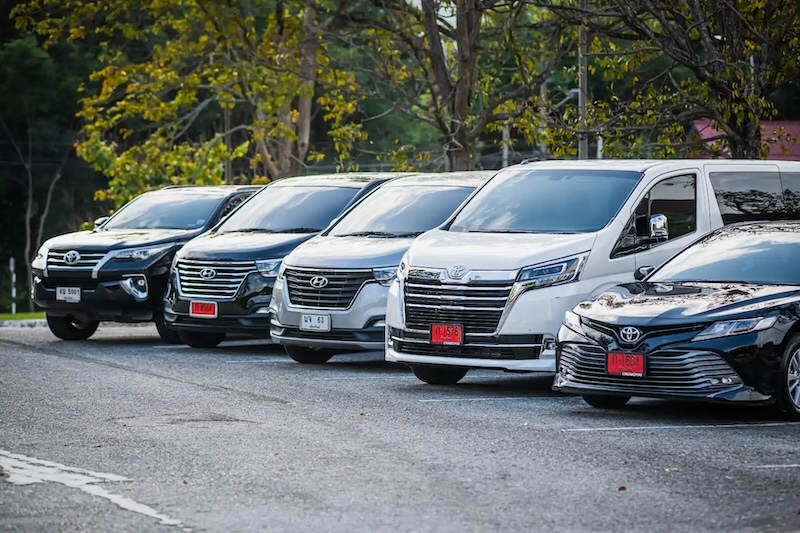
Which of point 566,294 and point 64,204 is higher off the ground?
point 566,294

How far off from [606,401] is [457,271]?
1788 mm

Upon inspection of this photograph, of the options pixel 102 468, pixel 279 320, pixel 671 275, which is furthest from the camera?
pixel 279 320

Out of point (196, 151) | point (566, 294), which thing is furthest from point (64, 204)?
point (566, 294)

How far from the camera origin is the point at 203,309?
17.5m

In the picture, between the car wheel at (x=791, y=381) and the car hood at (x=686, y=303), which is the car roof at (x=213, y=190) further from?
the car wheel at (x=791, y=381)

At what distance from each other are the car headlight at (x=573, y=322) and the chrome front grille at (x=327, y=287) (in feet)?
11.1

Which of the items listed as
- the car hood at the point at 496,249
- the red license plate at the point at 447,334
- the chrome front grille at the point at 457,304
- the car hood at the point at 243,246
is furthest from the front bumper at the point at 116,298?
the red license plate at the point at 447,334

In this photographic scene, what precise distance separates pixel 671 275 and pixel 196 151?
24.9 metres

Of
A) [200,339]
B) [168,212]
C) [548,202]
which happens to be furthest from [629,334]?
[168,212]

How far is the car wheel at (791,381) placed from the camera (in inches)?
451

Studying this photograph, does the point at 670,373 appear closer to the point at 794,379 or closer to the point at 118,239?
the point at 794,379

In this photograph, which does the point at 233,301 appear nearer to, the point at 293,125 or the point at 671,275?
the point at 671,275

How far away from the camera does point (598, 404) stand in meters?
12.5

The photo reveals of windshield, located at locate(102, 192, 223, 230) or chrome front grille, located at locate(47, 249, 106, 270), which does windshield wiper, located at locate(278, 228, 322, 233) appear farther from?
chrome front grille, located at locate(47, 249, 106, 270)
